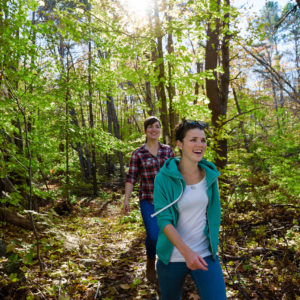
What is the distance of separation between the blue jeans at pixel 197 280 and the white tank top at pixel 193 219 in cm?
13

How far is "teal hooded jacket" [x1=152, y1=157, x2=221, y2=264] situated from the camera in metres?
1.93

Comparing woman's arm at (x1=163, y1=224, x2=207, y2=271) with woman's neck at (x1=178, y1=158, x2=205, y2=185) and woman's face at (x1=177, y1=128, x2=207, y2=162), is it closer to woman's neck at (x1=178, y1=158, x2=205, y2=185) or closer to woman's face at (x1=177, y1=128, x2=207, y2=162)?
woman's neck at (x1=178, y1=158, x2=205, y2=185)

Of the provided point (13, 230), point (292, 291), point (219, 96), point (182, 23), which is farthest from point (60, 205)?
point (292, 291)

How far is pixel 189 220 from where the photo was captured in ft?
6.59

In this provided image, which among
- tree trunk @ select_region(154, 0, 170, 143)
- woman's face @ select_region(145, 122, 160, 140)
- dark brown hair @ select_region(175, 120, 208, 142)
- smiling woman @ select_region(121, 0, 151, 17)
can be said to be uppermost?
smiling woman @ select_region(121, 0, 151, 17)

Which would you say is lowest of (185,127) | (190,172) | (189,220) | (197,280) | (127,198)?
(197,280)

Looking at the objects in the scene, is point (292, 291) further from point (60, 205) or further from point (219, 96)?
point (60, 205)

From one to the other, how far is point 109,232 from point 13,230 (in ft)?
8.26

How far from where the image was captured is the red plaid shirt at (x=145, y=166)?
3.60 meters

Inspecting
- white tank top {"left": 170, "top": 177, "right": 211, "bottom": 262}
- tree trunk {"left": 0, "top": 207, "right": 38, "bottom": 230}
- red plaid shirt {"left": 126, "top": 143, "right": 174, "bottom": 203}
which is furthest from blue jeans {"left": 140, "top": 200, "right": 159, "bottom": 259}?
tree trunk {"left": 0, "top": 207, "right": 38, "bottom": 230}

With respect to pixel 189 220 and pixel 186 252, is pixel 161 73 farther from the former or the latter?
pixel 186 252

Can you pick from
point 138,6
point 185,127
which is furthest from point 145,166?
point 138,6

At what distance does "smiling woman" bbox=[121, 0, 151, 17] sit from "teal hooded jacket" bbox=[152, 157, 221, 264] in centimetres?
588

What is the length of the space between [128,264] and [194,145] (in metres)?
3.23
